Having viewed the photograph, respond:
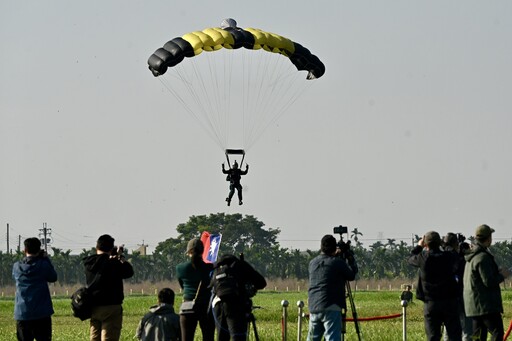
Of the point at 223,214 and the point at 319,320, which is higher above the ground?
the point at 223,214

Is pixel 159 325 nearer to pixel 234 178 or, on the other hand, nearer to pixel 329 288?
pixel 329 288

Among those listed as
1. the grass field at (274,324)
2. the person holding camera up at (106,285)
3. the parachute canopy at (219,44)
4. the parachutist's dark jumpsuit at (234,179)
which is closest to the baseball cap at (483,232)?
the person holding camera up at (106,285)

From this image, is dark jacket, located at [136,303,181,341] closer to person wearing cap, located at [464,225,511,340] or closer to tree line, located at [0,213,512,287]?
person wearing cap, located at [464,225,511,340]

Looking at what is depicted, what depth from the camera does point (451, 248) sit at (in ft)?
57.5

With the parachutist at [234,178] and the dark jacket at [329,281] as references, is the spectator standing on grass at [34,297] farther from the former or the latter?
the parachutist at [234,178]

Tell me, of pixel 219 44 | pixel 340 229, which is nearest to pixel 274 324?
pixel 219 44

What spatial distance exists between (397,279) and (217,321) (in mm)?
83892

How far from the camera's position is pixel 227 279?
15930 millimetres

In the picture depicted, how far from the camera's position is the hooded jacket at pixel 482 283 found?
1544 centimetres

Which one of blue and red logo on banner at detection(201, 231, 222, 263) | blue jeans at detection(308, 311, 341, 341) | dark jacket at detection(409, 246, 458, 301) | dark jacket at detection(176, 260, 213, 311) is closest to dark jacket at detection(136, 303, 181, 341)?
dark jacket at detection(176, 260, 213, 311)

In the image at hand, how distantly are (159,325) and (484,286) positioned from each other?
3869 mm

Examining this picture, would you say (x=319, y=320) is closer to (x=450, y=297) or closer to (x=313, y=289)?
(x=313, y=289)

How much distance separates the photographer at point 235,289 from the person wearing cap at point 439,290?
2.19m

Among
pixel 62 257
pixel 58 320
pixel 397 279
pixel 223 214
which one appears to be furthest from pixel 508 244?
pixel 58 320
